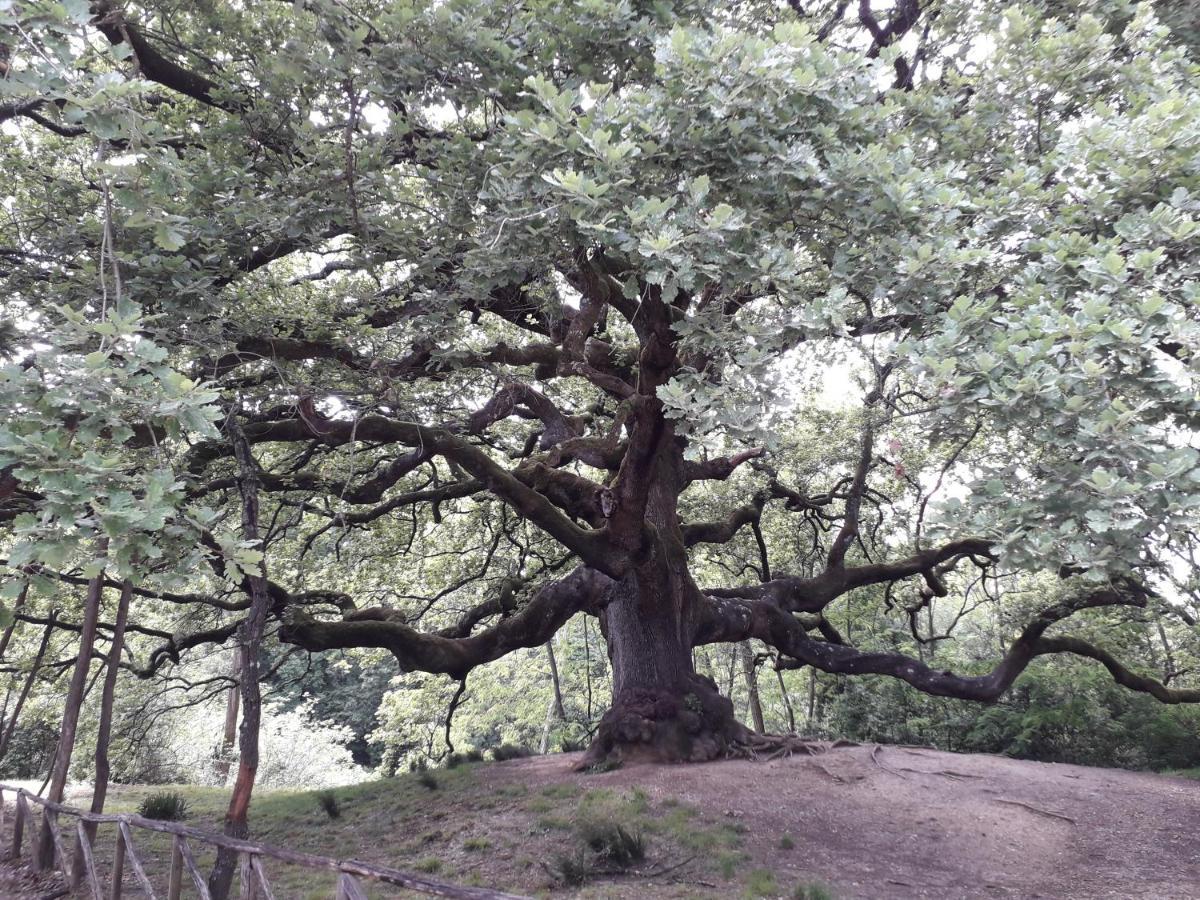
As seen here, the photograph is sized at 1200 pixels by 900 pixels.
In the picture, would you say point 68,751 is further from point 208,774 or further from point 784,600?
point 208,774

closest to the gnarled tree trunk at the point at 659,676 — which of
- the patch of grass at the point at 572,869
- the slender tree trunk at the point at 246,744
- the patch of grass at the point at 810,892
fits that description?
the patch of grass at the point at 572,869

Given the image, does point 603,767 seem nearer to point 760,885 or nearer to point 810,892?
point 760,885

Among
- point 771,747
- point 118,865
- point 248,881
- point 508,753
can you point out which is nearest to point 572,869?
point 248,881

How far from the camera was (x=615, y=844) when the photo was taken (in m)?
4.93

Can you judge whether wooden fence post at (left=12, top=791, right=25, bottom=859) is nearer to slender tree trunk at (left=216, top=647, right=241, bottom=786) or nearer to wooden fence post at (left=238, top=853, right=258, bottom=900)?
wooden fence post at (left=238, top=853, right=258, bottom=900)

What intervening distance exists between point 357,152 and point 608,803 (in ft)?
18.2

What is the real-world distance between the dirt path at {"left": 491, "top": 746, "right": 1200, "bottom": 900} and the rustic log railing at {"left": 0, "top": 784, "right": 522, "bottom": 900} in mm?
2255

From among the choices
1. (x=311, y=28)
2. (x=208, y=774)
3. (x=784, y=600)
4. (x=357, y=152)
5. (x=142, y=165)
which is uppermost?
(x=311, y=28)

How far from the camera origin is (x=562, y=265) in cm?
468

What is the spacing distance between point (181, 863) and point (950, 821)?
5786mm

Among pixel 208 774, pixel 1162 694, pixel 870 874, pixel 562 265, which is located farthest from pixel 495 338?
pixel 208 774

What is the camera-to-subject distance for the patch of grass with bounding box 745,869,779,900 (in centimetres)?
437

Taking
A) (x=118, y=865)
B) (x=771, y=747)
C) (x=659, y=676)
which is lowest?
(x=118, y=865)

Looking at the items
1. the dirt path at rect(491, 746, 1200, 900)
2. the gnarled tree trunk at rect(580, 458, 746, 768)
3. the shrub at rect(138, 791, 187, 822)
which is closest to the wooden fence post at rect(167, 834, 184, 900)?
the dirt path at rect(491, 746, 1200, 900)
